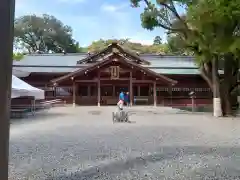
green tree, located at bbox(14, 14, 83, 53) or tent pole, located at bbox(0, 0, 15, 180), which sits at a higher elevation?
green tree, located at bbox(14, 14, 83, 53)

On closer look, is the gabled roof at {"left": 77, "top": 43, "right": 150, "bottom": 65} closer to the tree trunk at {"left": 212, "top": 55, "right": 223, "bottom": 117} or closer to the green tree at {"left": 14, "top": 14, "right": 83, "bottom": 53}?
the tree trunk at {"left": 212, "top": 55, "right": 223, "bottom": 117}

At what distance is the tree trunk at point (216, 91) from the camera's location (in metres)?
17.2

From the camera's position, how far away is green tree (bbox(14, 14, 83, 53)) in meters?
51.5

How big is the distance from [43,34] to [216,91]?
3948cm

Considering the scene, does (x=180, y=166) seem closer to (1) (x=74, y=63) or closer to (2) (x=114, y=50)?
(2) (x=114, y=50)

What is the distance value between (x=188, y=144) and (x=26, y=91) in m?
9.73

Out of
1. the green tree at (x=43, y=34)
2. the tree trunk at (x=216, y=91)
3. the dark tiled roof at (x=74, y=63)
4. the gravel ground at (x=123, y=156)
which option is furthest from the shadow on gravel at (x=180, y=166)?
the green tree at (x=43, y=34)

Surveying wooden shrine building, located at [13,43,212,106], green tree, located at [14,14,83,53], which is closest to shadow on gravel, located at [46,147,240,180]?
wooden shrine building, located at [13,43,212,106]

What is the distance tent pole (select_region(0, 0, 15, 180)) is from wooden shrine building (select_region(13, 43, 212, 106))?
24680mm

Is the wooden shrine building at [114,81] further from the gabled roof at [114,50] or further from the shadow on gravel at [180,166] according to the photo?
the shadow on gravel at [180,166]

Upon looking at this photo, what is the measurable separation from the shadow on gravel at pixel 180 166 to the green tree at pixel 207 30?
8296 mm

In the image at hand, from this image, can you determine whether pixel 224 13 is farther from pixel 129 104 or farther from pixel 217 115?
pixel 129 104

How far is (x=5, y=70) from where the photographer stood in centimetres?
227

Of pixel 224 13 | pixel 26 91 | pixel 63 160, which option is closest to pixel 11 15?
pixel 63 160
